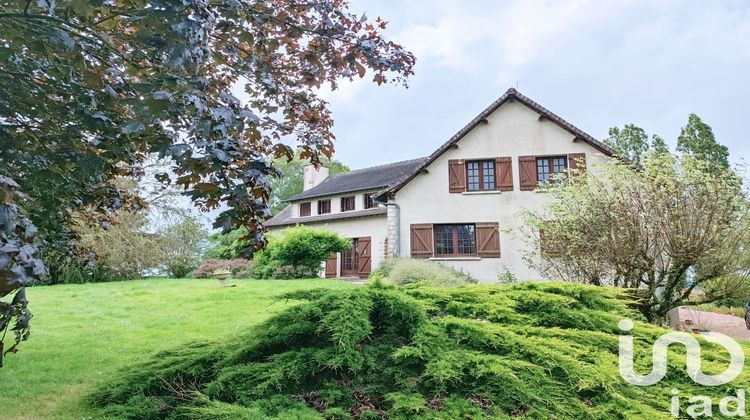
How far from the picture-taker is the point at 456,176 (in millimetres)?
14805

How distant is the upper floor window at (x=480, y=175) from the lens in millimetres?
14766

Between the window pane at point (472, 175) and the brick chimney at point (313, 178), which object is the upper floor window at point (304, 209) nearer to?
the brick chimney at point (313, 178)

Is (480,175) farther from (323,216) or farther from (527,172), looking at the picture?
(323,216)

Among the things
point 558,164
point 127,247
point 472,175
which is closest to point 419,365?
point 472,175

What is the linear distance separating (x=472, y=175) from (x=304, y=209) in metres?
11.5

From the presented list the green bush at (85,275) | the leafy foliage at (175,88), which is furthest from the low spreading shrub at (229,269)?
the leafy foliage at (175,88)

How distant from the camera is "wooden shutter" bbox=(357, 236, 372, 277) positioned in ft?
62.7

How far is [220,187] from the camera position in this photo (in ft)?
6.91

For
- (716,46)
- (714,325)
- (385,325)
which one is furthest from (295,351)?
(716,46)

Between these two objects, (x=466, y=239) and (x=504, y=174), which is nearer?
(x=504, y=174)

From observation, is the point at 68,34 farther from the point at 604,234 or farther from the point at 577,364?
the point at 604,234

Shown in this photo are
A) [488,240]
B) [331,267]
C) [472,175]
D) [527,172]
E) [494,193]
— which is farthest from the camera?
[331,267]

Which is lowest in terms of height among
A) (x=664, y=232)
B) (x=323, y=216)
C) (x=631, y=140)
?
(x=664, y=232)

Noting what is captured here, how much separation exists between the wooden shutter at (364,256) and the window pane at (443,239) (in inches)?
191
